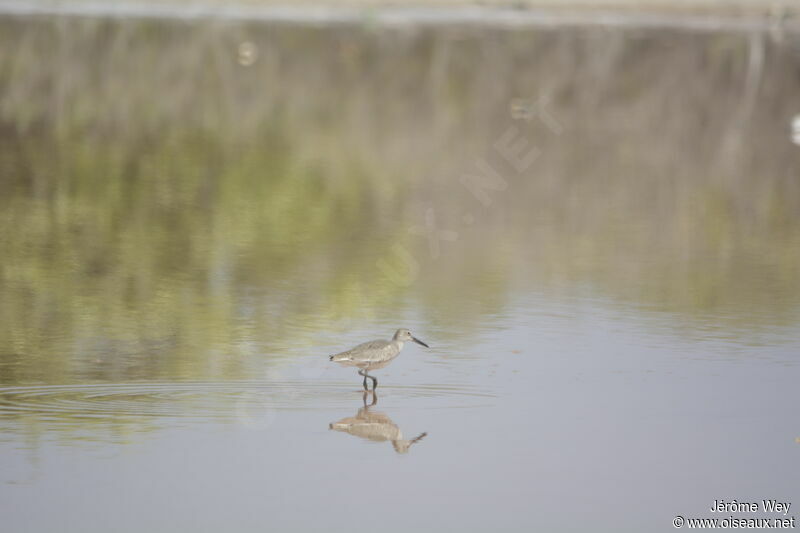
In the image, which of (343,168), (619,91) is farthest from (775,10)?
(343,168)

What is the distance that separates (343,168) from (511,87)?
16.4 metres

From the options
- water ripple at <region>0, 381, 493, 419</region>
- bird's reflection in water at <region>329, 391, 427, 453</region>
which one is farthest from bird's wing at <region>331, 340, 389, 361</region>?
bird's reflection in water at <region>329, 391, 427, 453</region>

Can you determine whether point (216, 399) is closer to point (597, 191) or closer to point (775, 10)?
point (597, 191)

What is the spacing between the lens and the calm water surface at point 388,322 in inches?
333

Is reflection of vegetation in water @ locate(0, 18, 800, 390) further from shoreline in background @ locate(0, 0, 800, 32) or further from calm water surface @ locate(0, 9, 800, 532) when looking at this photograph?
shoreline in background @ locate(0, 0, 800, 32)

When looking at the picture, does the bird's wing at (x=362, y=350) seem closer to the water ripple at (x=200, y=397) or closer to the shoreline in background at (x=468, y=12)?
the water ripple at (x=200, y=397)

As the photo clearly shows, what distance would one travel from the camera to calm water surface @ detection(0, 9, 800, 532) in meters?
8.46

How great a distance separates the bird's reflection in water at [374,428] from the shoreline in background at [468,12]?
150 ft

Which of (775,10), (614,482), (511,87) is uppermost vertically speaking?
(775,10)

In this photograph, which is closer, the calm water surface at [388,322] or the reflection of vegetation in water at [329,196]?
the calm water surface at [388,322]

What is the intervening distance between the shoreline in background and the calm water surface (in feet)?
86.1

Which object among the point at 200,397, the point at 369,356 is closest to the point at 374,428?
the point at 369,356

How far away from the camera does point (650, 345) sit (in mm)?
11898

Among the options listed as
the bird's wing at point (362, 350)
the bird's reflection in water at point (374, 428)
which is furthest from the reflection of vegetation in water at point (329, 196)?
the bird's reflection in water at point (374, 428)
